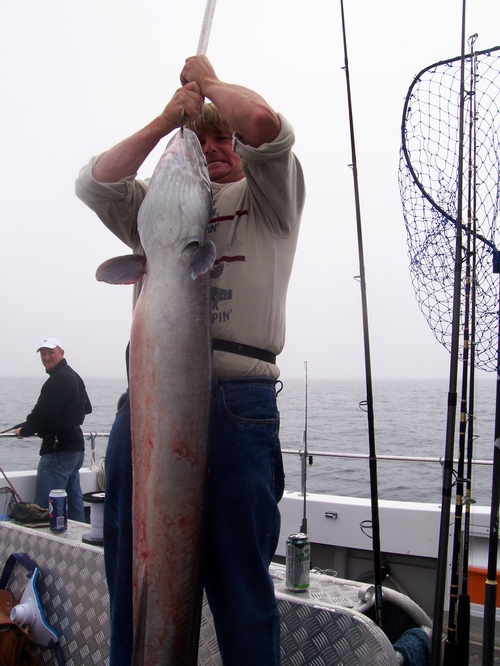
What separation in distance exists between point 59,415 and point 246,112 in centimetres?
563

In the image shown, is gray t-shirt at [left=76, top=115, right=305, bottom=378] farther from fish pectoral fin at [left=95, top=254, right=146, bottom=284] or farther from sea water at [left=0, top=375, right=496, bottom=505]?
sea water at [left=0, top=375, right=496, bottom=505]

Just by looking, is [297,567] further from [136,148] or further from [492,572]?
[136,148]

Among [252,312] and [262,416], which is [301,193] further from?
[262,416]

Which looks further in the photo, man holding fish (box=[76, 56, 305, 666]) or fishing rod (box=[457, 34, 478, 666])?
fishing rod (box=[457, 34, 478, 666])

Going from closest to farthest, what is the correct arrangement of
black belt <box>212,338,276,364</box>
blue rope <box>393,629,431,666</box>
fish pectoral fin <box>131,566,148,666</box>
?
fish pectoral fin <box>131,566,148,666</box>, black belt <box>212,338,276,364</box>, blue rope <box>393,629,431,666</box>

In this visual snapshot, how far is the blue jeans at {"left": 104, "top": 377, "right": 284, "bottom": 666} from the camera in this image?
161 centimetres

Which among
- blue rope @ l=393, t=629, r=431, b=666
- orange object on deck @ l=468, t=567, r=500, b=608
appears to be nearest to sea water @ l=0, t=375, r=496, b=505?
orange object on deck @ l=468, t=567, r=500, b=608

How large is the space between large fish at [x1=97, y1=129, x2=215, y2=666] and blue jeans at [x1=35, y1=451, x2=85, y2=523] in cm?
492

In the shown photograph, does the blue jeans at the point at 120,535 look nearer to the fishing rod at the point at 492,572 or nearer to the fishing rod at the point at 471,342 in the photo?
the fishing rod at the point at 492,572

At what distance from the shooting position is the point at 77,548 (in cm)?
309

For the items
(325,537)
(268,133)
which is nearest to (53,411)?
(325,537)

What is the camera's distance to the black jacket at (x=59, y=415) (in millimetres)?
6355

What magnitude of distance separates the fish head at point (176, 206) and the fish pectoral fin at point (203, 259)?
5 cm

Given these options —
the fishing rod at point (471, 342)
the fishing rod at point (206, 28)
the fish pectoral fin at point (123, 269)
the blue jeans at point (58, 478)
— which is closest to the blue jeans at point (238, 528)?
the fish pectoral fin at point (123, 269)
